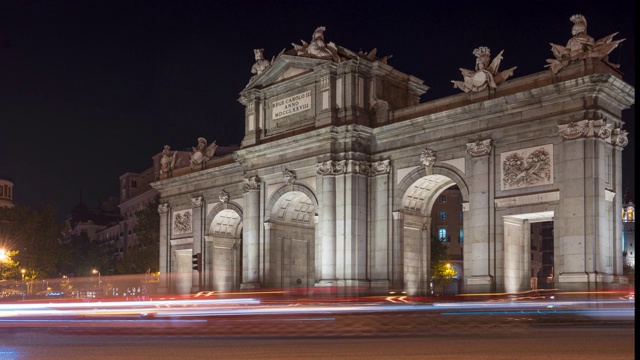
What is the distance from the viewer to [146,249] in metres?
80.4

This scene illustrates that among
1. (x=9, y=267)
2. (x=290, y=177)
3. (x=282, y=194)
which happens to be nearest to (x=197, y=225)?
(x=282, y=194)

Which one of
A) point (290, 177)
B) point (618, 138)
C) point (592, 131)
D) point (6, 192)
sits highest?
point (6, 192)

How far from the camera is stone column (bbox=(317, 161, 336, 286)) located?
1636 inches

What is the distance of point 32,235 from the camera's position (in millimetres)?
77062

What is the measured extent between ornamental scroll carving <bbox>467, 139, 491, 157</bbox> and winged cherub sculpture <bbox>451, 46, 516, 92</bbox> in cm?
271

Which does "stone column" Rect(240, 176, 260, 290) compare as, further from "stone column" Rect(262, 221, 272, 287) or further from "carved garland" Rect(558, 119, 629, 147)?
"carved garland" Rect(558, 119, 629, 147)

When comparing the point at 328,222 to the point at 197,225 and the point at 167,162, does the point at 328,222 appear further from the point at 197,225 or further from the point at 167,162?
the point at 167,162

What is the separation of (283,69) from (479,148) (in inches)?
557

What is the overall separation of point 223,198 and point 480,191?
2056 cm

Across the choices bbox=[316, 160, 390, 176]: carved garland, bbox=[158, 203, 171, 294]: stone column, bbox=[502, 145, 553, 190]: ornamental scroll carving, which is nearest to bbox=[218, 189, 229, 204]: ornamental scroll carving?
bbox=[158, 203, 171, 294]: stone column

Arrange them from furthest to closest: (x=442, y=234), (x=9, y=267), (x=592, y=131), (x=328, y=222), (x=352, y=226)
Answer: (x=442, y=234) < (x=9, y=267) < (x=328, y=222) < (x=352, y=226) < (x=592, y=131)

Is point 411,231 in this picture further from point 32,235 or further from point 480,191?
point 32,235

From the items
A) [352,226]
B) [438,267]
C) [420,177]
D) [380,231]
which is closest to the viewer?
[420,177]

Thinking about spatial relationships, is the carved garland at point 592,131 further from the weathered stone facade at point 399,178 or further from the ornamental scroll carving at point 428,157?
the ornamental scroll carving at point 428,157
